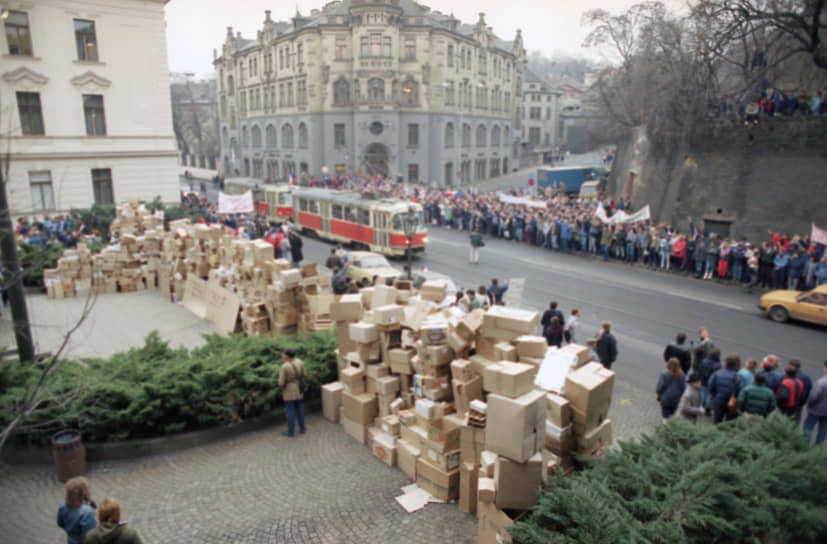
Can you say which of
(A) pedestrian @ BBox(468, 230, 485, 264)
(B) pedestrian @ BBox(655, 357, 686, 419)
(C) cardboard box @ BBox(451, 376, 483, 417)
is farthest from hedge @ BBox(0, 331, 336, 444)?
(A) pedestrian @ BBox(468, 230, 485, 264)

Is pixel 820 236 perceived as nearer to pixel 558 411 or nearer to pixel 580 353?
pixel 580 353

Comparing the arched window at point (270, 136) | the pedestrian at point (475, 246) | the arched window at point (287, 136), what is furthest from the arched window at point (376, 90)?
the pedestrian at point (475, 246)

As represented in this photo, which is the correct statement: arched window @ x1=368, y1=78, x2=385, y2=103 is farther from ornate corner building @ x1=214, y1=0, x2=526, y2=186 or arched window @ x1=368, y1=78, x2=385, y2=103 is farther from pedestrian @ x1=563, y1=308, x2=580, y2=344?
pedestrian @ x1=563, y1=308, x2=580, y2=344

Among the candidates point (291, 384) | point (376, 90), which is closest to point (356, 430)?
point (291, 384)

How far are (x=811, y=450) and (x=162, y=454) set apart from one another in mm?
9107

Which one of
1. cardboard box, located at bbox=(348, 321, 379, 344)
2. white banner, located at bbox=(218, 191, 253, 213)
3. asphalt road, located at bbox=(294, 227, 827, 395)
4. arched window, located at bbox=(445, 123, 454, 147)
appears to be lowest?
asphalt road, located at bbox=(294, 227, 827, 395)

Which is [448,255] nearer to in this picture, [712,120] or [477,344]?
[712,120]

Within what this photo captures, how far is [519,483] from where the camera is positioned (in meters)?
5.97

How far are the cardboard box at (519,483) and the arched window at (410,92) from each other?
168 ft

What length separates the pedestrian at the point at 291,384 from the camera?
9.32 meters

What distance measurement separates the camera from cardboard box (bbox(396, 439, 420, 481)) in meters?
8.22

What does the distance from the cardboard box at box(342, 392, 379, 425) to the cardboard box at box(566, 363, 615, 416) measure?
3656mm

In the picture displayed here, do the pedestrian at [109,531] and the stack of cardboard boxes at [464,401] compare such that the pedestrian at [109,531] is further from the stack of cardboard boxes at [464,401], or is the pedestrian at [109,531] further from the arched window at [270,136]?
the arched window at [270,136]

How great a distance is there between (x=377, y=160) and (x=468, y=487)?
5000 centimetres
